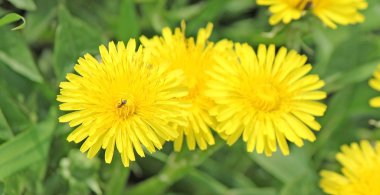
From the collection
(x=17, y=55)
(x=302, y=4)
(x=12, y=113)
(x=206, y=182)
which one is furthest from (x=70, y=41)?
(x=302, y=4)

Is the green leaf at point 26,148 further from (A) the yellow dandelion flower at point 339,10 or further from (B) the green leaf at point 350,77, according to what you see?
(B) the green leaf at point 350,77

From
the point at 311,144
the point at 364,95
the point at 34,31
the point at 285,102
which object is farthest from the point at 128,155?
the point at 364,95

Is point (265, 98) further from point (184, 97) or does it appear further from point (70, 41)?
point (70, 41)

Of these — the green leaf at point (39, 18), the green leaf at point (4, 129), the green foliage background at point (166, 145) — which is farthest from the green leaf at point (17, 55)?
the green leaf at point (4, 129)

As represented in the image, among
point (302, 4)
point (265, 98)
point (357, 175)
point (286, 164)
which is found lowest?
point (286, 164)

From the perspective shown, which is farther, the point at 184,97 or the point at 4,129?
the point at 4,129

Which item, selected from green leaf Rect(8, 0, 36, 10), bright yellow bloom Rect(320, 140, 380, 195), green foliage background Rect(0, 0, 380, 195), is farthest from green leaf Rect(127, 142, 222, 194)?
green leaf Rect(8, 0, 36, 10)
